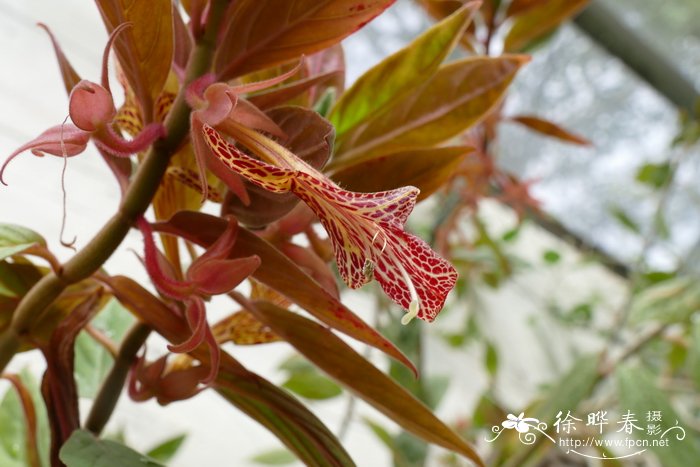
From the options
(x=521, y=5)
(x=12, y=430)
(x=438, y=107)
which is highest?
(x=521, y=5)

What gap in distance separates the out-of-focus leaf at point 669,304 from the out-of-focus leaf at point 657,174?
0.75 ft

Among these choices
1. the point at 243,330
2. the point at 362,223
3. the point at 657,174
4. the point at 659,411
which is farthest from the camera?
the point at 657,174

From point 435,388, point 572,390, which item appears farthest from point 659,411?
point 435,388

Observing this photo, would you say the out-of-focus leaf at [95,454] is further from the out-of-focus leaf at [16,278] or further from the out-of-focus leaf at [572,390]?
the out-of-focus leaf at [572,390]

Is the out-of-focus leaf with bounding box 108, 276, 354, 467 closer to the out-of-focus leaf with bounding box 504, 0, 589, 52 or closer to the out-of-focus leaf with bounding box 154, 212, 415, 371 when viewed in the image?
the out-of-focus leaf with bounding box 154, 212, 415, 371

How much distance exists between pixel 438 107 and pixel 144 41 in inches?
6.3

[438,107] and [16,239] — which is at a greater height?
[438,107]

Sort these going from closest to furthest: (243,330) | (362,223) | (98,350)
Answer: (362,223) → (243,330) → (98,350)

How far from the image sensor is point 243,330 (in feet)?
1.20

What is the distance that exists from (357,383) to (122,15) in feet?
0.63

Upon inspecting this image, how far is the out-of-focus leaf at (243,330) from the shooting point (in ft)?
1.20

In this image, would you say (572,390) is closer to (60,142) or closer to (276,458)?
(276,458)

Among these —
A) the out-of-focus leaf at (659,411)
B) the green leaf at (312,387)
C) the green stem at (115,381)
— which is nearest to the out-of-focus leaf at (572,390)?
the out-of-focus leaf at (659,411)

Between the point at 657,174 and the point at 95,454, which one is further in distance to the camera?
the point at 657,174
